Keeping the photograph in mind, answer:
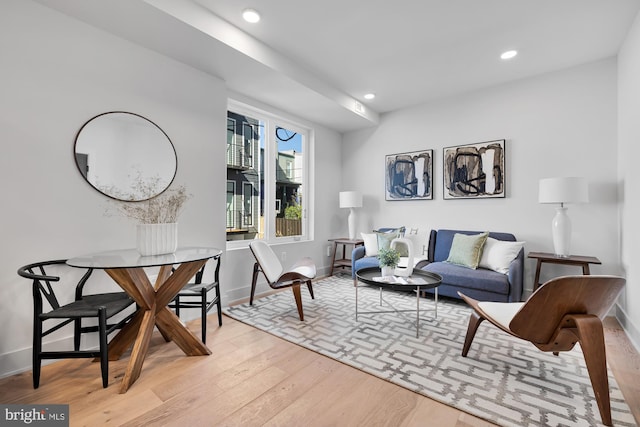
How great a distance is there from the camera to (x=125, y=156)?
8.34 feet

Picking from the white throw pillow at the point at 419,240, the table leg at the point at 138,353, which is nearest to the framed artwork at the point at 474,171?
the white throw pillow at the point at 419,240

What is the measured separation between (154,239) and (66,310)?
0.65 m

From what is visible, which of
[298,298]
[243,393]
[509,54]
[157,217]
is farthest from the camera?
[509,54]

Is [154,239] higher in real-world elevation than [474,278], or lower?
higher

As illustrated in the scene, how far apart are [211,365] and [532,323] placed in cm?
210

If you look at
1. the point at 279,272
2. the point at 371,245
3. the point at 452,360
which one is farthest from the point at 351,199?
the point at 452,360

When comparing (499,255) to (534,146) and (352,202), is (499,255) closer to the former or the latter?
(534,146)

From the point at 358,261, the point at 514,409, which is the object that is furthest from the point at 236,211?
the point at 514,409

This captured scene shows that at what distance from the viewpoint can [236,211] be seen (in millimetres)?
3850

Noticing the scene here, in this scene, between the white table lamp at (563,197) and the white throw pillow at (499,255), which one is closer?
the white table lamp at (563,197)

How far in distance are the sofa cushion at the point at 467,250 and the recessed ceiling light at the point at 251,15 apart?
332cm

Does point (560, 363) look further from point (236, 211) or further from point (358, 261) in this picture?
point (236, 211)

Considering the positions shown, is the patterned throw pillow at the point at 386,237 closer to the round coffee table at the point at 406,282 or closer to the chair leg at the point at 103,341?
the round coffee table at the point at 406,282

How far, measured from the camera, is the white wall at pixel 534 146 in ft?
10.5
